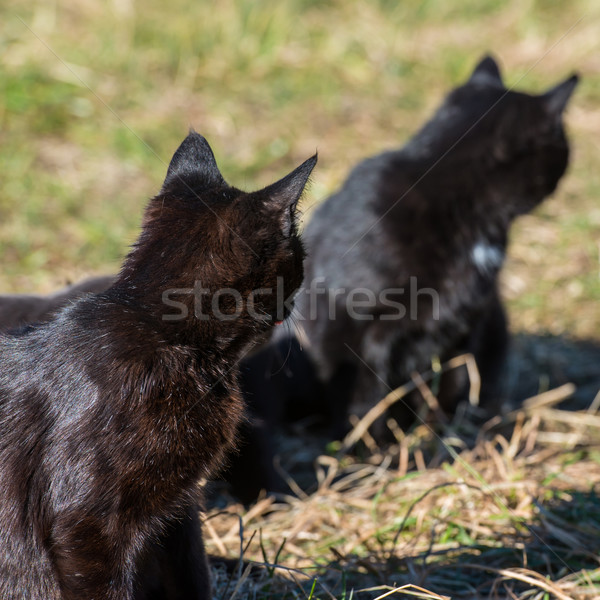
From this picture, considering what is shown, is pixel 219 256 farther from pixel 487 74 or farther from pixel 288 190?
pixel 487 74

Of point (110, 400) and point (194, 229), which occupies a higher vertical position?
point (194, 229)

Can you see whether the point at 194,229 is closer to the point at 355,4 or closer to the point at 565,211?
the point at 565,211

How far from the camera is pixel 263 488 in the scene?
309cm

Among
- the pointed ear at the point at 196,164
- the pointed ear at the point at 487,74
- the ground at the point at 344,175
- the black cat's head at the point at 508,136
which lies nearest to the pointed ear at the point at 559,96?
the black cat's head at the point at 508,136

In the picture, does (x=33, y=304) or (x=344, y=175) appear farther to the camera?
(x=344, y=175)

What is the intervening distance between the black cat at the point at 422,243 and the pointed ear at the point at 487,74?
238mm

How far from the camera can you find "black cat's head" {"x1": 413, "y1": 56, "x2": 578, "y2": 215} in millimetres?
3625

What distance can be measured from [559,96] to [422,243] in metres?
1.11

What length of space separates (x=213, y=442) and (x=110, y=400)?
0.31m

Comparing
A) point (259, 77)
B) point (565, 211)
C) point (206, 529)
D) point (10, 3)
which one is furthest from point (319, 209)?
point (10, 3)

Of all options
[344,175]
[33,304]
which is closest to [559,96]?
[344,175]

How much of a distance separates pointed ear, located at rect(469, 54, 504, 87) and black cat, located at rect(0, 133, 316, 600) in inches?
94.8

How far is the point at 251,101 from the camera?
21.0ft

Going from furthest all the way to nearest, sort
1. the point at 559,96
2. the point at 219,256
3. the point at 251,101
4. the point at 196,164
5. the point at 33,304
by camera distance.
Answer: the point at 251,101, the point at 559,96, the point at 33,304, the point at 196,164, the point at 219,256
